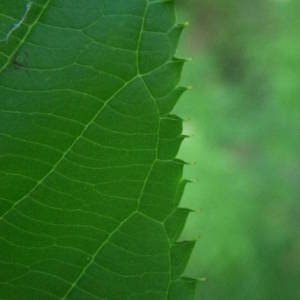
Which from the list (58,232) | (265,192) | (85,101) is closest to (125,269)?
(58,232)

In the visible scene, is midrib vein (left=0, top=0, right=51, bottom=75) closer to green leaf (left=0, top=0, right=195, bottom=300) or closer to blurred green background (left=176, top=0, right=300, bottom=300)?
green leaf (left=0, top=0, right=195, bottom=300)

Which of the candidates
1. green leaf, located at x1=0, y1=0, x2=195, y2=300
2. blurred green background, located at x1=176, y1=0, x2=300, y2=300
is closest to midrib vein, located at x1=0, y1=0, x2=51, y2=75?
green leaf, located at x1=0, y1=0, x2=195, y2=300

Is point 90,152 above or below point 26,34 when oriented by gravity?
below

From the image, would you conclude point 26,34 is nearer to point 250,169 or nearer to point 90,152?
point 90,152

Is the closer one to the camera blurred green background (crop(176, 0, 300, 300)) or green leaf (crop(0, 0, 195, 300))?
green leaf (crop(0, 0, 195, 300))

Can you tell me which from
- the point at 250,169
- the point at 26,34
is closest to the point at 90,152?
the point at 26,34

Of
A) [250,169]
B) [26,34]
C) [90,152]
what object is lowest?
[250,169]
